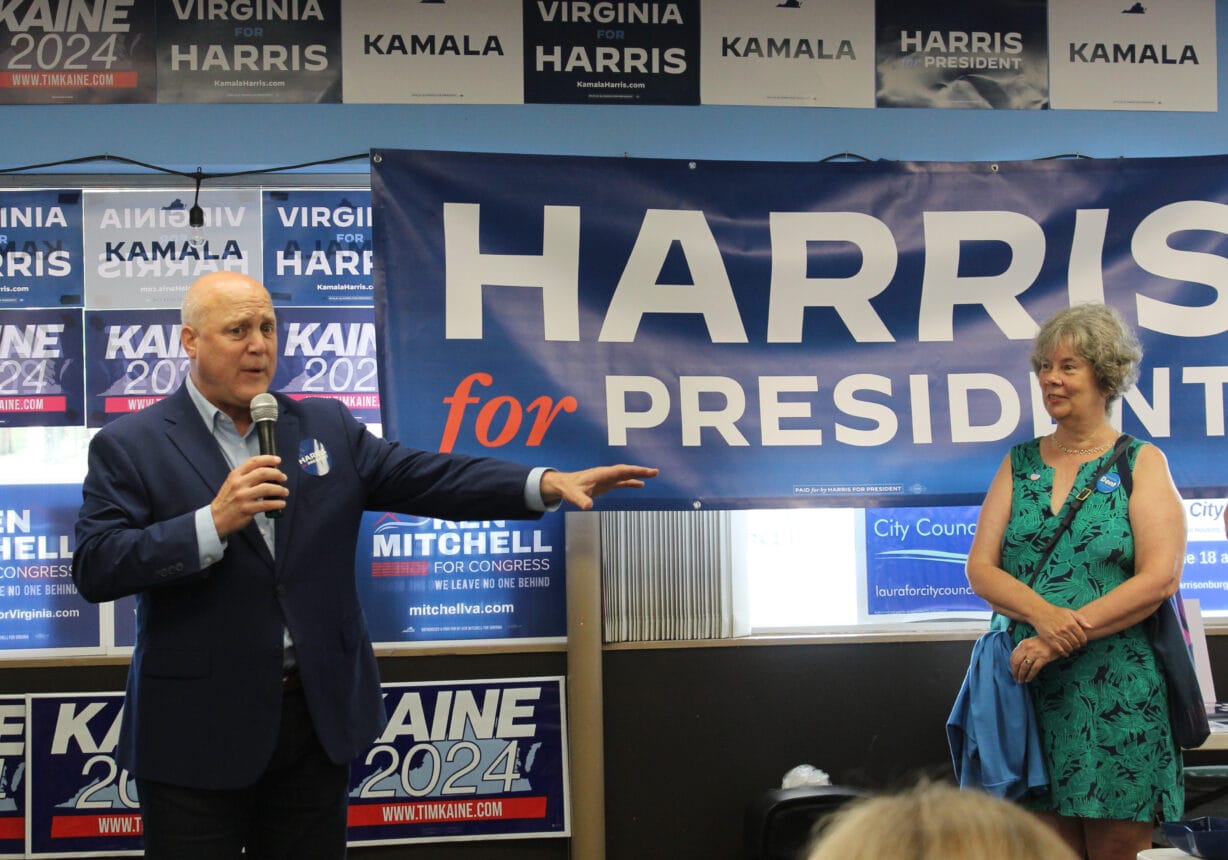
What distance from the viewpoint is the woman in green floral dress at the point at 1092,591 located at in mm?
2244

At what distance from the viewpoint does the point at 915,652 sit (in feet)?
11.3

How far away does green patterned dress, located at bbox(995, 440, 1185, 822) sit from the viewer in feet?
7.32

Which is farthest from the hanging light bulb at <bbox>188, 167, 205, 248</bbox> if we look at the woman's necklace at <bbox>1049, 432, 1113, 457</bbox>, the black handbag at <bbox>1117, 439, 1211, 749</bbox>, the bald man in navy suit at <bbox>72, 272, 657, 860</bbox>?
the black handbag at <bbox>1117, 439, 1211, 749</bbox>

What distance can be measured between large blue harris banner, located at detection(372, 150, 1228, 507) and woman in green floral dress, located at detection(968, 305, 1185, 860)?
24.9 inches

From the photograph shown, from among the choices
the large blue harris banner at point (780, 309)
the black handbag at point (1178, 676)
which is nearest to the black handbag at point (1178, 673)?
the black handbag at point (1178, 676)

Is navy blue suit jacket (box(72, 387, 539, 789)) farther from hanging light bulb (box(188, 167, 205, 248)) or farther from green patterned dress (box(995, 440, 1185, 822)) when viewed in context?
green patterned dress (box(995, 440, 1185, 822))

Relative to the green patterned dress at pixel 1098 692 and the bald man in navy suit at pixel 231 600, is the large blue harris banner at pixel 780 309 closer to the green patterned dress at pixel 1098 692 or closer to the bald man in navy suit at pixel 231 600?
the green patterned dress at pixel 1098 692

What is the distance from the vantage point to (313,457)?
2113 millimetres

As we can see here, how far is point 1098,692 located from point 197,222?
2842 mm

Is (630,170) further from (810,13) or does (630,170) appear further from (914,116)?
(914,116)

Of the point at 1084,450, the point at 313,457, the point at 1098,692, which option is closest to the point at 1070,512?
the point at 1084,450

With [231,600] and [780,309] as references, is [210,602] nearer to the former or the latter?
[231,600]

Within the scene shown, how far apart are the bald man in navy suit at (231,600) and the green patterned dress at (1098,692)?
150 cm

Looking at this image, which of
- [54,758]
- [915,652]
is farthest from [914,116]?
[54,758]
